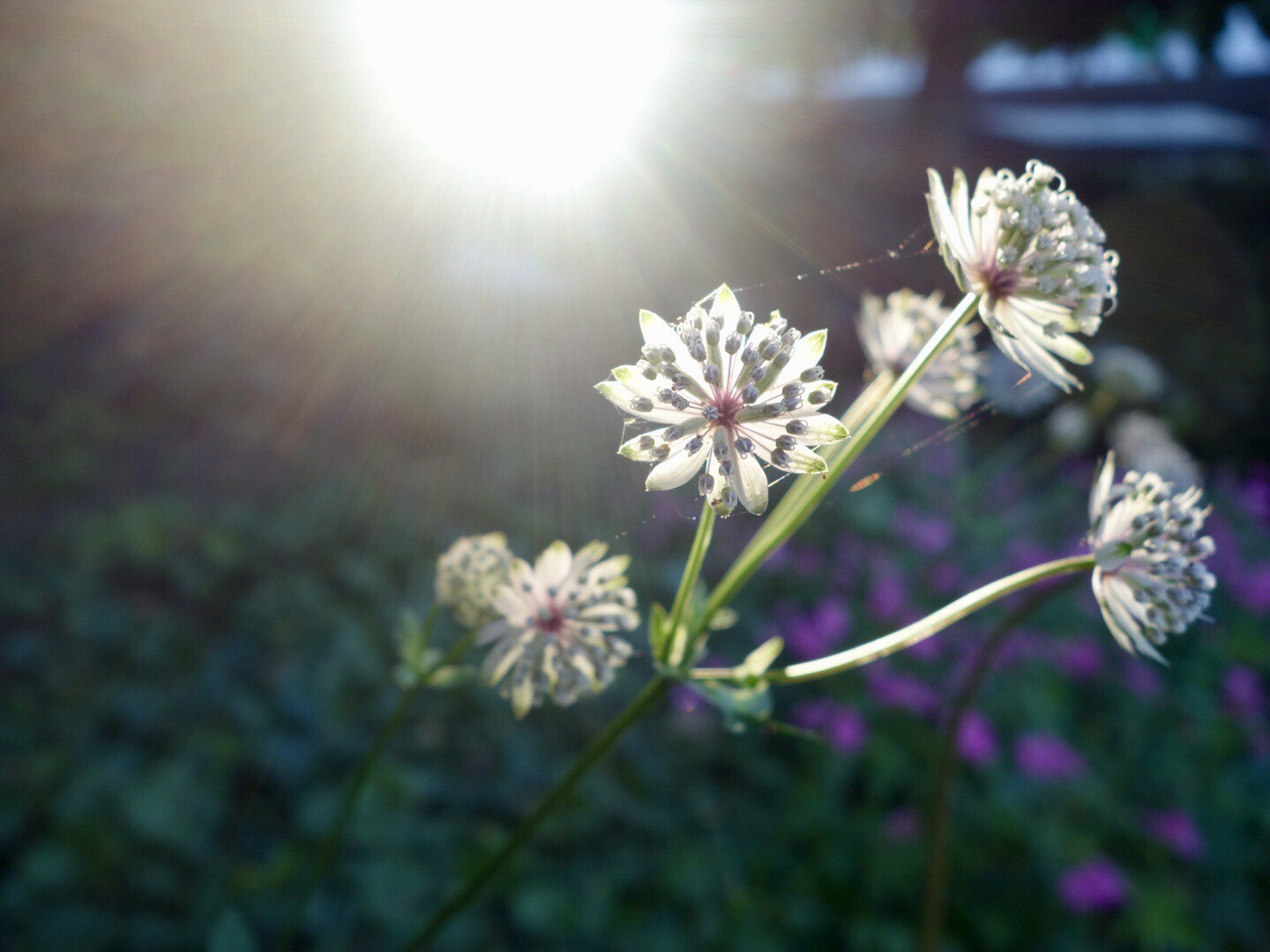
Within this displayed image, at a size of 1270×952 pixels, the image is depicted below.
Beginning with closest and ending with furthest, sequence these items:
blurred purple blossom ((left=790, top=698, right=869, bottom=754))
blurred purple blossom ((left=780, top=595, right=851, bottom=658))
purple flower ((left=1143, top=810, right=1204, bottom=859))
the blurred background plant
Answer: the blurred background plant → purple flower ((left=1143, top=810, right=1204, bottom=859)) → blurred purple blossom ((left=790, top=698, right=869, bottom=754)) → blurred purple blossom ((left=780, top=595, right=851, bottom=658))

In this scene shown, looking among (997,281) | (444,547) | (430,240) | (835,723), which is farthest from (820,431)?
(430,240)

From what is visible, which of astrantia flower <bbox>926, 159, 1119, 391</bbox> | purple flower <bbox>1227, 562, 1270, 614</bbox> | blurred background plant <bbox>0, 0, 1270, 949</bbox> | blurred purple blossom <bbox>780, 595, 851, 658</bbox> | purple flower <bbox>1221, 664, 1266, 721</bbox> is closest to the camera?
astrantia flower <bbox>926, 159, 1119, 391</bbox>

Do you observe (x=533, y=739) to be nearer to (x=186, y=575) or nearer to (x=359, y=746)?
(x=359, y=746)

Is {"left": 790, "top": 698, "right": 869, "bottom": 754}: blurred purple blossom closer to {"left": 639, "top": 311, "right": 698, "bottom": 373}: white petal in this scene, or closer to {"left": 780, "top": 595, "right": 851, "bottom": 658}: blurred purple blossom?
{"left": 780, "top": 595, "right": 851, "bottom": 658}: blurred purple blossom

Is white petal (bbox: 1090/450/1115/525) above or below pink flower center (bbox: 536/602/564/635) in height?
above

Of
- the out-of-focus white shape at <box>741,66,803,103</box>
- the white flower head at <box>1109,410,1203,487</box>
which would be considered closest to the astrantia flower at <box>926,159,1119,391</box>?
the white flower head at <box>1109,410,1203,487</box>

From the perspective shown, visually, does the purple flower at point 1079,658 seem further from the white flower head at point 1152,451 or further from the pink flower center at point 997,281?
the pink flower center at point 997,281

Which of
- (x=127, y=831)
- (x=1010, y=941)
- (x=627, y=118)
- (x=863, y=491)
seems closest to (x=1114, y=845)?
(x=1010, y=941)
